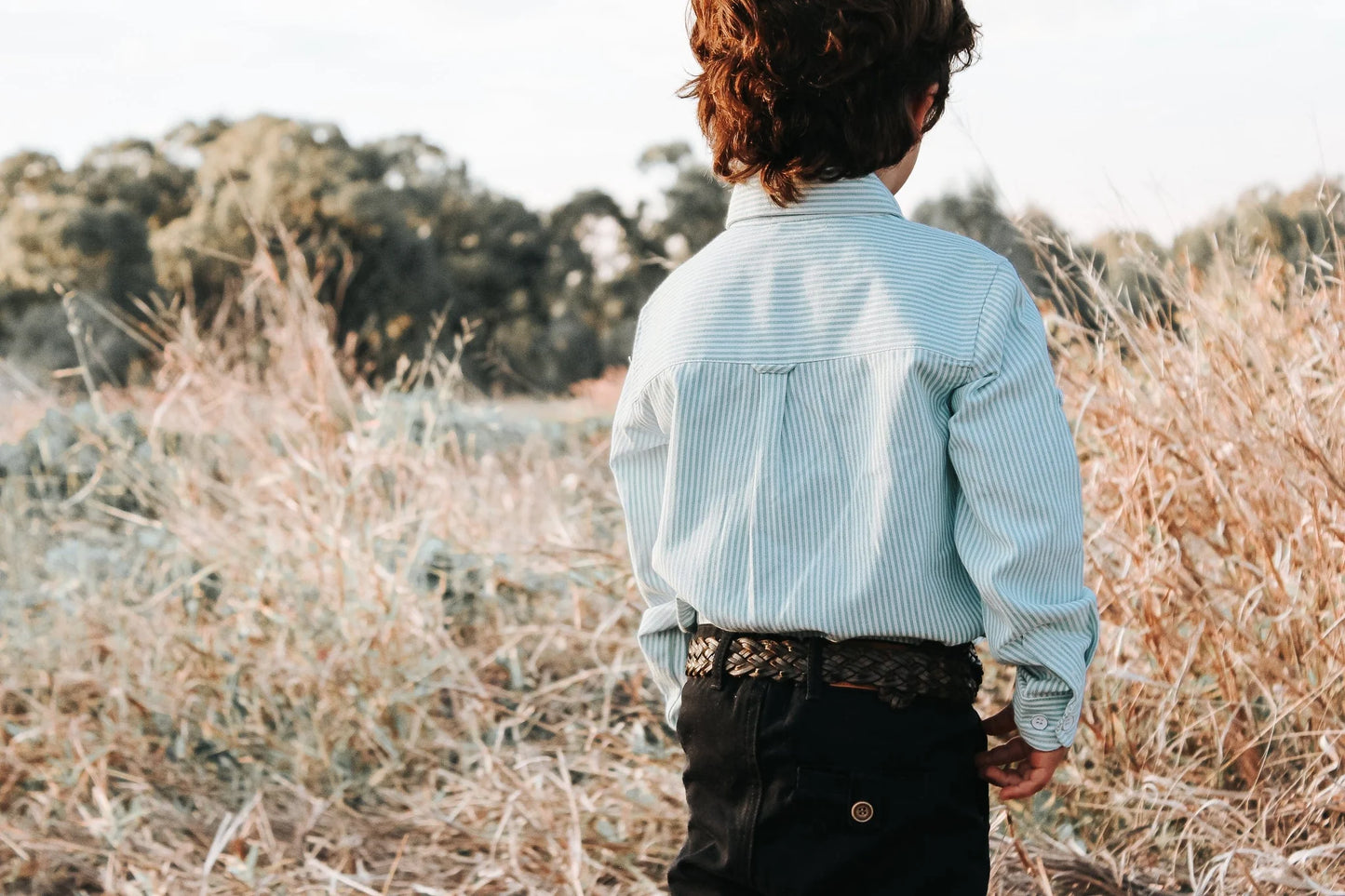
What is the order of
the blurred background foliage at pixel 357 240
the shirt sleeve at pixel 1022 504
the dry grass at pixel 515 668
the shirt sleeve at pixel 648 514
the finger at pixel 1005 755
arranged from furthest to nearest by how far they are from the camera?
the blurred background foliage at pixel 357 240, the dry grass at pixel 515 668, the shirt sleeve at pixel 648 514, the finger at pixel 1005 755, the shirt sleeve at pixel 1022 504

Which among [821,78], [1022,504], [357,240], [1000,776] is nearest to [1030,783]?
[1000,776]

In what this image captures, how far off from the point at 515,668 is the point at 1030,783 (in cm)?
185

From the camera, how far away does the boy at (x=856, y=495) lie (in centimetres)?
127

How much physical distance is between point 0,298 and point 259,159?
440 cm

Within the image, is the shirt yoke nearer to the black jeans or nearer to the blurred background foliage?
the black jeans

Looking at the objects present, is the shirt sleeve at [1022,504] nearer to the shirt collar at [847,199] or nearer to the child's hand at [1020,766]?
the child's hand at [1020,766]

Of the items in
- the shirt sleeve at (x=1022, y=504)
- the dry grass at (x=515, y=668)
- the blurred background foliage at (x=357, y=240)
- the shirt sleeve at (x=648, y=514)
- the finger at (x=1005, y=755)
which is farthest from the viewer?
the blurred background foliage at (x=357, y=240)

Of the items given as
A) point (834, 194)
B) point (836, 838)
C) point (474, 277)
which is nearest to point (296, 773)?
point (836, 838)

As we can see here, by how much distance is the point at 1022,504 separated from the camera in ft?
4.10

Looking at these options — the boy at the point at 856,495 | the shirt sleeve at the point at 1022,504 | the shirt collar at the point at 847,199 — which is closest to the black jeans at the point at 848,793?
the boy at the point at 856,495

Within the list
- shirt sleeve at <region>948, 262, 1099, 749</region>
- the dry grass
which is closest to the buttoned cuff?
shirt sleeve at <region>948, 262, 1099, 749</region>

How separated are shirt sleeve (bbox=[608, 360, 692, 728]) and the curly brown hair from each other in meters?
0.33

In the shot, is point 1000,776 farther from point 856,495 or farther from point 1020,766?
point 856,495

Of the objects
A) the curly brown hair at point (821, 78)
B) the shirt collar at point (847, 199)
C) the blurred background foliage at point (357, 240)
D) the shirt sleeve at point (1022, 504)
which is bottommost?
the blurred background foliage at point (357, 240)
